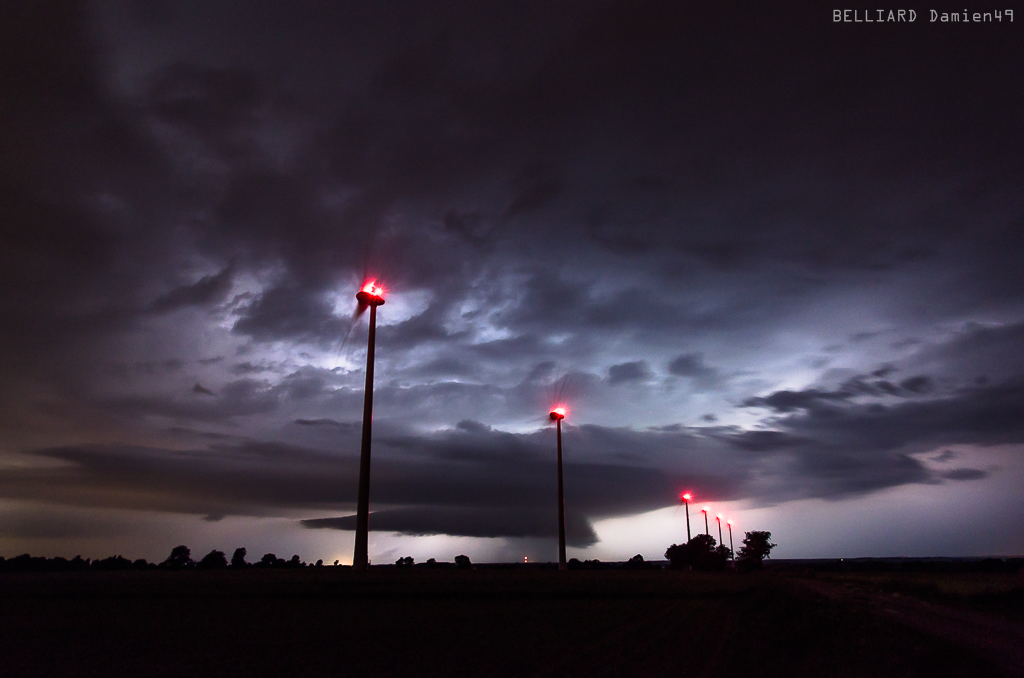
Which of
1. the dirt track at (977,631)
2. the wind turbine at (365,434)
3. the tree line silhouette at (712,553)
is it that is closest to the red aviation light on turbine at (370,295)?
the wind turbine at (365,434)

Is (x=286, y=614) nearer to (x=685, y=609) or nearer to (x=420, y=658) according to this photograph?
(x=420, y=658)

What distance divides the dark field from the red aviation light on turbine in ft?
A: 83.1

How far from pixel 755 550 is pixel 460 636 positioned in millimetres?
104205

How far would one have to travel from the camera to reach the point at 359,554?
39.4 m

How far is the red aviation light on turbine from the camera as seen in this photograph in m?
47.9

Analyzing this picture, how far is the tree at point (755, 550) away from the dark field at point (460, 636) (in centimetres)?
8479

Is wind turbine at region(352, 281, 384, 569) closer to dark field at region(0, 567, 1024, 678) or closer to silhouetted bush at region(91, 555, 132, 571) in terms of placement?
dark field at region(0, 567, 1024, 678)

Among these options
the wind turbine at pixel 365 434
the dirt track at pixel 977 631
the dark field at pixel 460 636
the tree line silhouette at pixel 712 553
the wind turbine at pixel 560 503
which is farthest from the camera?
the tree line silhouette at pixel 712 553

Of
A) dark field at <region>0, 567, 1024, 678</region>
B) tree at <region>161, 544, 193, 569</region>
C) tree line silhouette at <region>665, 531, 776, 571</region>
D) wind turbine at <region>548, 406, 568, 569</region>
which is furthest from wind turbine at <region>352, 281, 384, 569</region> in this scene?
tree line silhouette at <region>665, 531, 776, 571</region>

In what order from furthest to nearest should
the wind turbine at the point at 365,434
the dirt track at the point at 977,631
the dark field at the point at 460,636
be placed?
the wind turbine at the point at 365,434, the dirt track at the point at 977,631, the dark field at the point at 460,636

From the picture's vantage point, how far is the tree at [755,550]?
105 meters

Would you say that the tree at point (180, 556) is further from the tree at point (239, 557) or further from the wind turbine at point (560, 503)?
the wind turbine at point (560, 503)

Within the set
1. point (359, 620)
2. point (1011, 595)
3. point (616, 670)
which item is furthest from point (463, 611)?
point (1011, 595)

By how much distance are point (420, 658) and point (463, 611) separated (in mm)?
8727
